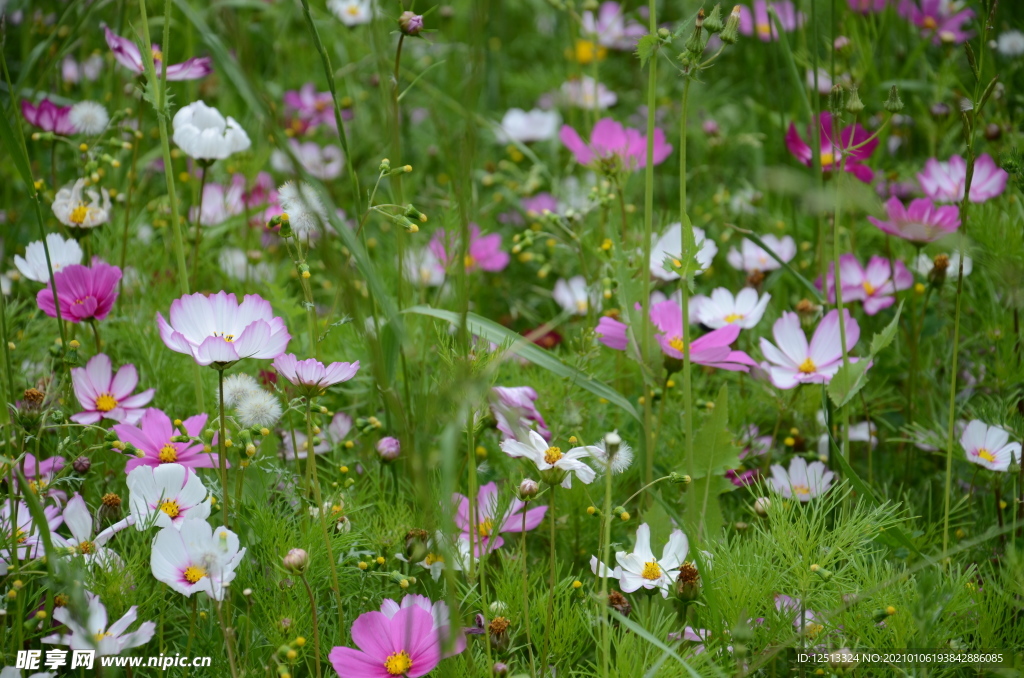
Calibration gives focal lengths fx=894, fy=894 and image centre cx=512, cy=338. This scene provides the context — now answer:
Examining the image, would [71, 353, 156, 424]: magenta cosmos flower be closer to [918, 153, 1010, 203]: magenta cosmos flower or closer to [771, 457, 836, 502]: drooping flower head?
[771, 457, 836, 502]: drooping flower head

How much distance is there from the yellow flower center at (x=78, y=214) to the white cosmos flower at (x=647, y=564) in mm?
761

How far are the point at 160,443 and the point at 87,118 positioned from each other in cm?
66

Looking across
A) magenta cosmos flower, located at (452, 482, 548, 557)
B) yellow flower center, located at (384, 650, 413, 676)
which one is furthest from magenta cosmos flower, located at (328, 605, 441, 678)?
magenta cosmos flower, located at (452, 482, 548, 557)

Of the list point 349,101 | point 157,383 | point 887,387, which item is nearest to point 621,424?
point 887,387

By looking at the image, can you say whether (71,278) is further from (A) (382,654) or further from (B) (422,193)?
(B) (422,193)

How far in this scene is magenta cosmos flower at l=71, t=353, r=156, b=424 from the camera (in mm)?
988

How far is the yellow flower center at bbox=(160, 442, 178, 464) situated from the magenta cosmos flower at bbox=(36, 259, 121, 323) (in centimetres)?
20

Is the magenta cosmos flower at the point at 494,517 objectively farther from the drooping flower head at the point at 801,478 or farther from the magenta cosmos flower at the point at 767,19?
the magenta cosmos flower at the point at 767,19

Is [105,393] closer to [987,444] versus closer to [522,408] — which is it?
[522,408]

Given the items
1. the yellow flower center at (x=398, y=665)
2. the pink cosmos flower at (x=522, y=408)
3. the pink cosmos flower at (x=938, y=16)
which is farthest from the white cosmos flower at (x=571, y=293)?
the pink cosmos flower at (x=938, y=16)

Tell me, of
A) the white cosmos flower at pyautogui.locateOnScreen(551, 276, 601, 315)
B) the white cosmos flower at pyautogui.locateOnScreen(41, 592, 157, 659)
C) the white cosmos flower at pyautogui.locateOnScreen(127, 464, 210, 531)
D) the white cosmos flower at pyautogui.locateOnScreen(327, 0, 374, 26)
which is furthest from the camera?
the white cosmos flower at pyautogui.locateOnScreen(327, 0, 374, 26)

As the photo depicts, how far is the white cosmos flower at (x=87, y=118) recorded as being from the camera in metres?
1.33

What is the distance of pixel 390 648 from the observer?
78cm

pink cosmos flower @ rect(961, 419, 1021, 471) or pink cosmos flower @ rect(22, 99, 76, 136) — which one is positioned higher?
pink cosmos flower @ rect(22, 99, 76, 136)
